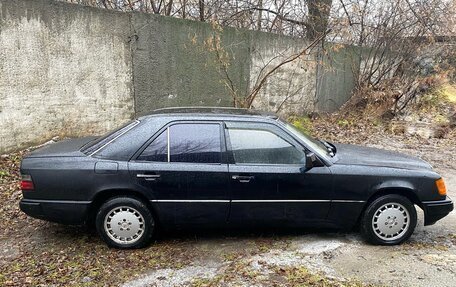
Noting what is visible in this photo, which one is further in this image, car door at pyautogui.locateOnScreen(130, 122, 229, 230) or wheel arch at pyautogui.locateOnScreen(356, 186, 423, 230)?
wheel arch at pyautogui.locateOnScreen(356, 186, 423, 230)

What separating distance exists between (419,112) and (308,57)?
4.28 m

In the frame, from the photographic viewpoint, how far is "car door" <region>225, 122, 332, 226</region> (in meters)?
4.29

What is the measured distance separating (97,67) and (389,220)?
5.79m

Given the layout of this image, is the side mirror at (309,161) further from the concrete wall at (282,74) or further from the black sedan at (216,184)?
the concrete wall at (282,74)

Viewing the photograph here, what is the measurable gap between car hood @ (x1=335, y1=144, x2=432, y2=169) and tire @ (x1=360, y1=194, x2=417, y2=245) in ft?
1.21

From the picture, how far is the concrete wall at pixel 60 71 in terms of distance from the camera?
6.62 metres

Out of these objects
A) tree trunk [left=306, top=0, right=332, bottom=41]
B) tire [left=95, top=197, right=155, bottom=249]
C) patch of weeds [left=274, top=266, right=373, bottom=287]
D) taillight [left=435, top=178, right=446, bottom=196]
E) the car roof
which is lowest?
patch of weeds [left=274, top=266, right=373, bottom=287]

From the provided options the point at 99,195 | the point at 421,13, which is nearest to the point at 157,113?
the point at 99,195

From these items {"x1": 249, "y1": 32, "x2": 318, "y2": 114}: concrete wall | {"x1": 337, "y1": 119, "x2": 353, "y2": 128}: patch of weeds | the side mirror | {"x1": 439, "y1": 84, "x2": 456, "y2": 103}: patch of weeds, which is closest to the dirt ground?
the side mirror

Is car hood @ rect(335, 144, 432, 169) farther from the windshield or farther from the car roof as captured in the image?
the car roof

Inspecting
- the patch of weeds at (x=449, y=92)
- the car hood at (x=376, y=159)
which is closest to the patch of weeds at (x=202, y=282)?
the car hood at (x=376, y=159)

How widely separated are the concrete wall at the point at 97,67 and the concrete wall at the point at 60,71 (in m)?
0.02

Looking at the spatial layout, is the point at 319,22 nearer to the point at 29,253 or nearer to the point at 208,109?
the point at 208,109

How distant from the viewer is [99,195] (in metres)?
4.27
